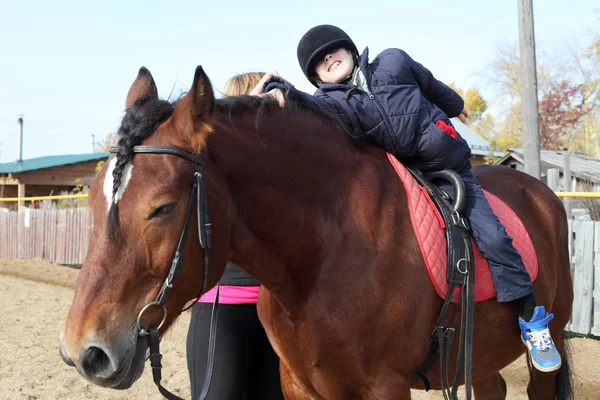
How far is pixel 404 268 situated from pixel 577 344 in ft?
17.0

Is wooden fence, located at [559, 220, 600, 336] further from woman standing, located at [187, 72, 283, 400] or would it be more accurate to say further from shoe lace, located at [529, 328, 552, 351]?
woman standing, located at [187, 72, 283, 400]

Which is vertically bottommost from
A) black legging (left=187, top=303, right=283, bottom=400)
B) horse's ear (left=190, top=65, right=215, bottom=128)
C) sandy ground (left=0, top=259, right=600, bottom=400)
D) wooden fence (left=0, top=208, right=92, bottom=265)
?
wooden fence (left=0, top=208, right=92, bottom=265)

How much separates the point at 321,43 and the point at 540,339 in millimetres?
1805

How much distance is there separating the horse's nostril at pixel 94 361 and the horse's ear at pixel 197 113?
0.75 metres

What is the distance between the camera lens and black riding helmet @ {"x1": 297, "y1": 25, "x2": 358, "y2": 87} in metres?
2.83

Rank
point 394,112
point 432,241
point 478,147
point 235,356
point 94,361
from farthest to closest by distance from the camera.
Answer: point 478,147
point 235,356
point 394,112
point 432,241
point 94,361

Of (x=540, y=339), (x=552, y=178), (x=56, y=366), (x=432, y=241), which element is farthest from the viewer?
(x=552, y=178)

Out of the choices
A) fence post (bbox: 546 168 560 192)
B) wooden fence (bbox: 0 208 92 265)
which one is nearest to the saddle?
fence post (bbox: 546 168 560 192)

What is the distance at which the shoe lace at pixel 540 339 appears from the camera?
2801 mm

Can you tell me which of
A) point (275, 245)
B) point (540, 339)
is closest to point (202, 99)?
point (275, 245)

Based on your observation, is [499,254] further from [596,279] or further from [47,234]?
[47,234]

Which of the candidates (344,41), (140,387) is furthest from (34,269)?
(344,41)

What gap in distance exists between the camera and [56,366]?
6309 millimetres

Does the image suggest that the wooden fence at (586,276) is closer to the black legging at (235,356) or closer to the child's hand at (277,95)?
the black legging at (235,356)
